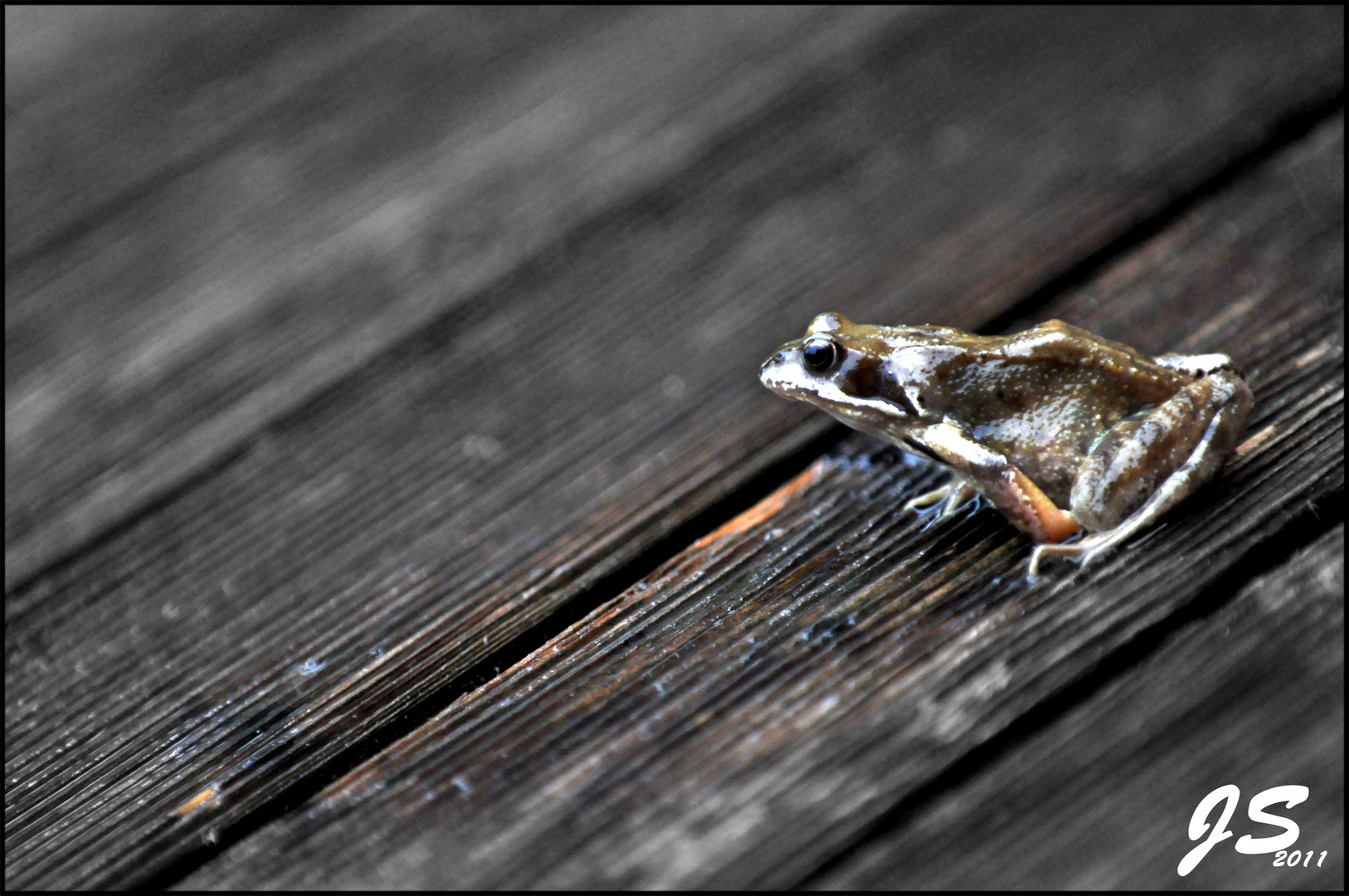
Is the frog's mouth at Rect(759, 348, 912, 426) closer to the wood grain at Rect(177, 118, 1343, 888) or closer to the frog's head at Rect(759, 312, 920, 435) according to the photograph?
the frog's head at Rect(759, 312, 920, 435)

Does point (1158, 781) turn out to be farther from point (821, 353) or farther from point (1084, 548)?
point (821, 353)

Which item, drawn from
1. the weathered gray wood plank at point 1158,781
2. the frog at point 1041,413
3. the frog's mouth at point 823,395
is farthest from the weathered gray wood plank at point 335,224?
the weathered gray wood plank at point 1158,781

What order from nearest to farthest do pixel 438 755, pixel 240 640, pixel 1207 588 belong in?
pixel 1207 588 < pixel 438 755 < pixel 240 640

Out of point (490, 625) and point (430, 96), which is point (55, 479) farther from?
point (430, 96)

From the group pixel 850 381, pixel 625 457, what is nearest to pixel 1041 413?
pixel 850 381

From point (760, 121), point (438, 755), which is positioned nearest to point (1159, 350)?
point (760, 121)

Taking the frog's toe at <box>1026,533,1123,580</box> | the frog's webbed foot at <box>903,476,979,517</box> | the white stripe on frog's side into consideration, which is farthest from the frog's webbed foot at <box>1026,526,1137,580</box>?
the white stripe on frog's side

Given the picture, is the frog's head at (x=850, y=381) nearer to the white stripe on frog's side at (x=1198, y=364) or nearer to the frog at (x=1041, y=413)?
the frog at (x=1041, y=413)
